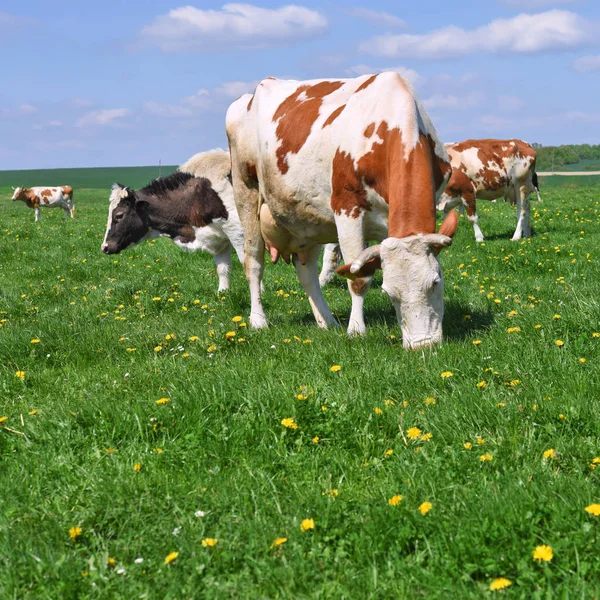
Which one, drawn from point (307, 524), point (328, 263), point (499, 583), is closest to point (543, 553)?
point (499, 583)

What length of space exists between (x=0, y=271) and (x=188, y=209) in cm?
390

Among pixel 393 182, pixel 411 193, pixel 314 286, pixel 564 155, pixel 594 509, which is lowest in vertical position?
pixel 594 509

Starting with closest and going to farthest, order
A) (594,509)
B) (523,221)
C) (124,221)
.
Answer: (594,509) → (124,221) → (523,221)

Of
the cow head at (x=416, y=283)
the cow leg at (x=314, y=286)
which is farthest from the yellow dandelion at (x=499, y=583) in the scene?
the cow leg at (x=314, y=286)

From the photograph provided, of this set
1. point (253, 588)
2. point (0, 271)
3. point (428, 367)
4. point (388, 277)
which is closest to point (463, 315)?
point (388, 277)

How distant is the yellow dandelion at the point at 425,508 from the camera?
10.0 feet

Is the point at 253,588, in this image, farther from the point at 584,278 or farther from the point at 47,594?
the point at 584,278

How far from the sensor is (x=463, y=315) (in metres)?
7.15

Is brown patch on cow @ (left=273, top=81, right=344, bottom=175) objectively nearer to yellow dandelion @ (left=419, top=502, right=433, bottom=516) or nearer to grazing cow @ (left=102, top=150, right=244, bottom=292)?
grazing cow @ (left=102, top=150, right=244, bottom=292)

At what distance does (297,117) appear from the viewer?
298 inches

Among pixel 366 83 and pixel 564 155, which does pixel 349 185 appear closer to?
pixel 366 83

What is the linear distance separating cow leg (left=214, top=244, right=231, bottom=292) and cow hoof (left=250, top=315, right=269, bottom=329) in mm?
2064

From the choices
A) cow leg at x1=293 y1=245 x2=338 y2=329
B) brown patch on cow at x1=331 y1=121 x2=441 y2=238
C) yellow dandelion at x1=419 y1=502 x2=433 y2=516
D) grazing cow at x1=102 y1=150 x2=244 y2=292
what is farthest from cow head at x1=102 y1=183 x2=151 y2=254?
yellow dandelion at x1=419 y1=502 x2=433 y2=516

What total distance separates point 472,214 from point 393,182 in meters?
10.5
